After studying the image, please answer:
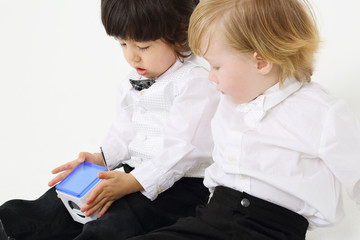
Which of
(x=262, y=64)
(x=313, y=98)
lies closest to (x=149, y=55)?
(x=262, y=64)

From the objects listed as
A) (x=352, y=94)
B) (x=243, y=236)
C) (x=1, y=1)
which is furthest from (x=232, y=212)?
(x=1, y=1)

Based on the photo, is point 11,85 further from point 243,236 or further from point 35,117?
point 243,236

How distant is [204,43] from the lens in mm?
1035

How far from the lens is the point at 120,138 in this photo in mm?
1427

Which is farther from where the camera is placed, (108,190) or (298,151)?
(108,190)

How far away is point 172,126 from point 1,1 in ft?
6.18

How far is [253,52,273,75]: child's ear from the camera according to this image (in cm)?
100

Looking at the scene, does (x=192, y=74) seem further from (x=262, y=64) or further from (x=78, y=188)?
(x=78, y=188)

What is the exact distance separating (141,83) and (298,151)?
1.62ft

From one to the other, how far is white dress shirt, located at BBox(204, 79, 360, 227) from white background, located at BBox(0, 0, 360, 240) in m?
0.31

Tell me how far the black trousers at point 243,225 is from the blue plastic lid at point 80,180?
8.5 inches

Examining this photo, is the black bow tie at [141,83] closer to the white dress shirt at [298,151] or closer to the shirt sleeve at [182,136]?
the shirt sleeve at [182,136]

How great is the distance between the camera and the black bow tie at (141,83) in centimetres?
129

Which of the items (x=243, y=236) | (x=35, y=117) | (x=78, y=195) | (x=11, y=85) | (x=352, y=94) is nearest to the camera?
(x=243, y=236)
